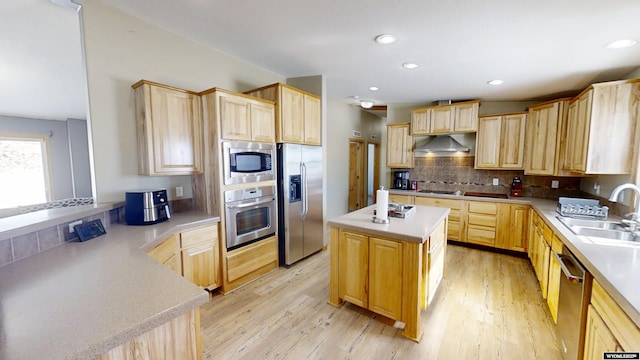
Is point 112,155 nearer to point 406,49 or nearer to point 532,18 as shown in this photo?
point 406,49

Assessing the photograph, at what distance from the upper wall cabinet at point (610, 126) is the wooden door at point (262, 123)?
3.32 metres

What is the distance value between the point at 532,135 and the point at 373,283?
3421 mm

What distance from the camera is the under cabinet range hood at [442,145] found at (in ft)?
13.8

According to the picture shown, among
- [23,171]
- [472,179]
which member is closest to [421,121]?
[472,179]

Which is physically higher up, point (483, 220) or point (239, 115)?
point (239, 115)

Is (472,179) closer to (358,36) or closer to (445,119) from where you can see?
(445,119)

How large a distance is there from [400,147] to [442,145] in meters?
0.77

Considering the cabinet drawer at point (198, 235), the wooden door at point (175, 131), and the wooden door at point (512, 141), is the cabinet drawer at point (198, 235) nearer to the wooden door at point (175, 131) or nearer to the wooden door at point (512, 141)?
the wooden door at point (175, 131)

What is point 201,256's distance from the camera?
2.38m

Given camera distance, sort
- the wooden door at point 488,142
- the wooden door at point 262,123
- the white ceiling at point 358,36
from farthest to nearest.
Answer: the wooden door at point 488,142
the wooden door at point 262,123
the white ceiling at point 358,36

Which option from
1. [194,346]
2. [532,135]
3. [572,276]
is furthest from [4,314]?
[532,135]

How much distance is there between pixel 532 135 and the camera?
3682 mm

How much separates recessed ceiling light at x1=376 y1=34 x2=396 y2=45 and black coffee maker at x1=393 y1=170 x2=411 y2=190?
293cm

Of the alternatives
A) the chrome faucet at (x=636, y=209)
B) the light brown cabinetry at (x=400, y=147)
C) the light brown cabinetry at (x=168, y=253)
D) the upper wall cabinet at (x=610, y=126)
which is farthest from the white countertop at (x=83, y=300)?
the light brown cabinetry at (x=400, y=147)
